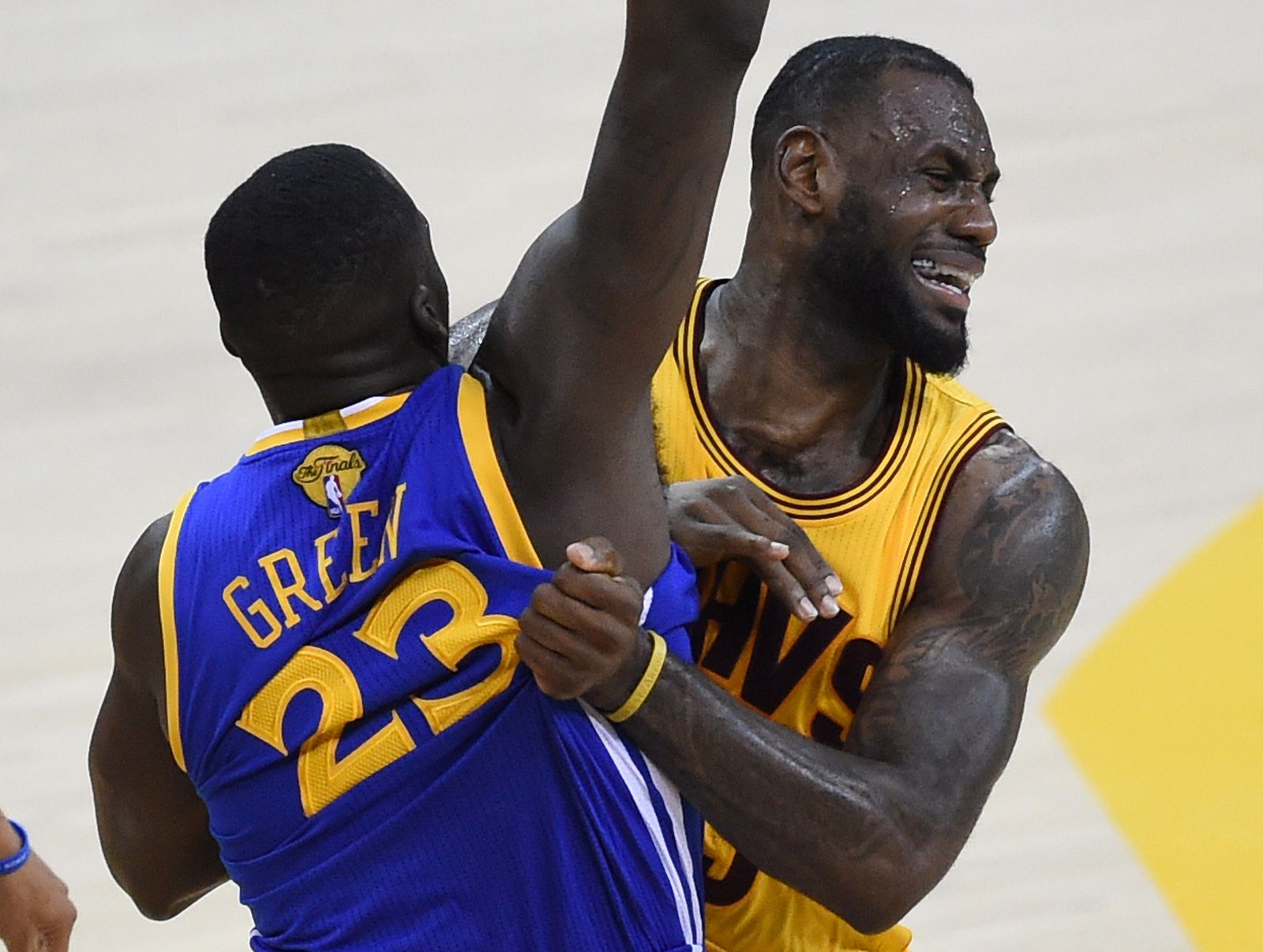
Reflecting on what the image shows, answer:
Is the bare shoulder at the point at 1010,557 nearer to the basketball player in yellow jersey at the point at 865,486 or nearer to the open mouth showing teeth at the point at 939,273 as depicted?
the basketball player in yellow jersey at the point at 865,486

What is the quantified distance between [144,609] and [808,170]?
Answer: 949mm

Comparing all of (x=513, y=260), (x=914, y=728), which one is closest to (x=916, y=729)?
(x=914, y=728)

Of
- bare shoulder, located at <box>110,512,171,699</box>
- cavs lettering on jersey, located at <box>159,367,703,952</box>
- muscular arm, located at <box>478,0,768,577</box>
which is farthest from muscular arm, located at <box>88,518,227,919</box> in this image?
muscular arm, located at <box>478,0,768,577</box>

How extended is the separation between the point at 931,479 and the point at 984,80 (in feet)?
10.3

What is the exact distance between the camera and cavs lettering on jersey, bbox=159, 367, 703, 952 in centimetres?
167

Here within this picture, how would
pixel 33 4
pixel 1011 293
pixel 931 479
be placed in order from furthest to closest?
pixel 33 4
pixel 1011 293
pixel 931 479

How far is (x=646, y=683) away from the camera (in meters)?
1.78

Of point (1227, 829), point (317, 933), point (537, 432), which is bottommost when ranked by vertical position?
point (1227, 829)

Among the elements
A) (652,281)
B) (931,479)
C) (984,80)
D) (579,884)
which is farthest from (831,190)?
(984,80)

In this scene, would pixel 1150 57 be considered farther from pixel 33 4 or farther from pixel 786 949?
pixel 786 949

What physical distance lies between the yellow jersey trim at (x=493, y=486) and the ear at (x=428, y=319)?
0.09m

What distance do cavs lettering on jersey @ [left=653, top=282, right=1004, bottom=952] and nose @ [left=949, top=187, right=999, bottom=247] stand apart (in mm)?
157

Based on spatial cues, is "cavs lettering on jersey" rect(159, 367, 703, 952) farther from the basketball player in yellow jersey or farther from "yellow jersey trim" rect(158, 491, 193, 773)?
the basketball player in yellow jersey

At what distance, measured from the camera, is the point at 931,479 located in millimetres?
2281
